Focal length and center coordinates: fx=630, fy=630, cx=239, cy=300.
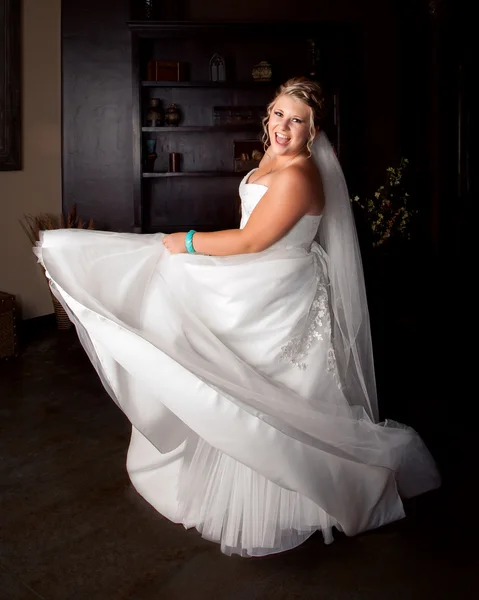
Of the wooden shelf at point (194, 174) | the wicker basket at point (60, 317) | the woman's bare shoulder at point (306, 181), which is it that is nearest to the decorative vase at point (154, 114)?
the wooden shelf at point (194, 174)

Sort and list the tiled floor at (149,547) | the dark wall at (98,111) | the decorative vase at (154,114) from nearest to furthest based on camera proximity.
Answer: the tiled floor at (149,547)
the decorative vase at (154,114)
the dark wall at (98,111)

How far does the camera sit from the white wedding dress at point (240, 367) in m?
1.97

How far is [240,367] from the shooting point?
2057 mm

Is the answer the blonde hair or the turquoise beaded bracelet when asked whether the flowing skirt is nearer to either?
the turquoise beaded bracelet

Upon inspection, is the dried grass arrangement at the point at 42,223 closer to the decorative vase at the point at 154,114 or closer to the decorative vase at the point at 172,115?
the decorative vase at the point at 154,114

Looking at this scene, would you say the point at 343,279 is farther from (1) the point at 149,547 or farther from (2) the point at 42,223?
(2) the point at 42,223

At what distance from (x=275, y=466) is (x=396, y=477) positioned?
2.24 feet

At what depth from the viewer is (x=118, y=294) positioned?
215 centimetres

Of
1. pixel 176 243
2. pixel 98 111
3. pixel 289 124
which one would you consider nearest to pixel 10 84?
pixel 98 111

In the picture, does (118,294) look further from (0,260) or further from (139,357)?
(0,260)

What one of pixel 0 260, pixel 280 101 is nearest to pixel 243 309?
pixel 280 101

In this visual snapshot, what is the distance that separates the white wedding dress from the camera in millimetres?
1966

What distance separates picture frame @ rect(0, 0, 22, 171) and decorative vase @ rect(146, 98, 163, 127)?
3.26ft

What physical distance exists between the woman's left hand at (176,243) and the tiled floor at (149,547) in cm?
98
